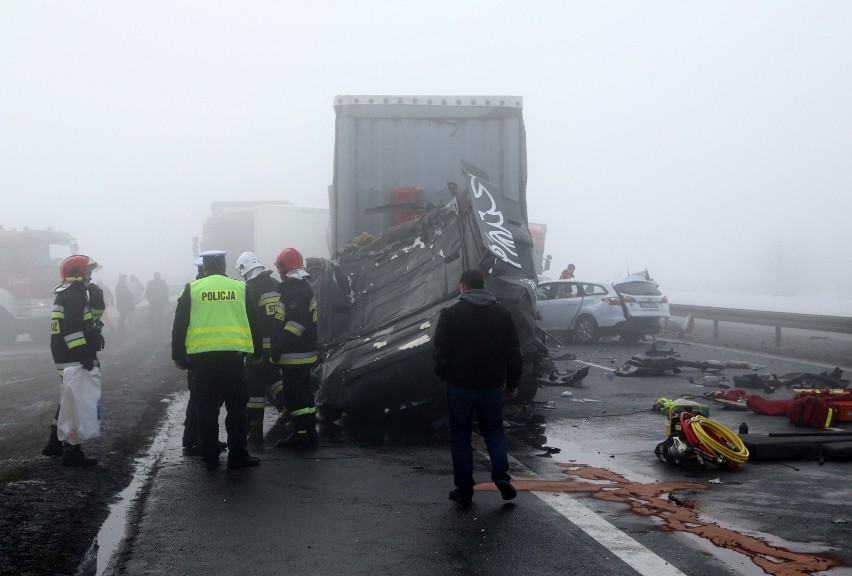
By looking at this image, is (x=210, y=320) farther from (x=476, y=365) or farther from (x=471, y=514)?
(x=471, y=514)

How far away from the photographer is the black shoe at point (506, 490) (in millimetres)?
6148

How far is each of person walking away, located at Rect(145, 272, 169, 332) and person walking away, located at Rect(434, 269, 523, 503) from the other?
25408mm

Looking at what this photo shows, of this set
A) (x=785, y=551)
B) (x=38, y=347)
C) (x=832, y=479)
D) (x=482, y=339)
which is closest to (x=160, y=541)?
(x=482, y=339)

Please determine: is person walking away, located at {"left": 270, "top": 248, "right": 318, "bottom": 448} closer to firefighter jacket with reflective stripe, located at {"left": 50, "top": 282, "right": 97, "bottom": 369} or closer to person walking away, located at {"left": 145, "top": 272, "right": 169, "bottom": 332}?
firefighter jacket with reflective stripe, located at {"left": 50, "top": 282, "right": 97, "bottom": 369}

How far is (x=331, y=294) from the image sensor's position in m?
10.9

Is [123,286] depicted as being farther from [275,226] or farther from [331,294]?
Answer: [331,294]

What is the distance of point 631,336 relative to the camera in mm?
21906

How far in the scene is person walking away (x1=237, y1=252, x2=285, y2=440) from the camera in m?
8.97

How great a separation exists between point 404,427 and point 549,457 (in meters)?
2.12

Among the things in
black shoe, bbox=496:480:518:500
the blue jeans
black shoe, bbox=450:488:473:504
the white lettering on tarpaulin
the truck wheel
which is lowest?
the truck wheel

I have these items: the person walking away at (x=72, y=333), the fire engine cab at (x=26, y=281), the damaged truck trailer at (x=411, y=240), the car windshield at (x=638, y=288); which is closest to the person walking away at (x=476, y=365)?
the damaged truck trailer at (x=411, y=240)

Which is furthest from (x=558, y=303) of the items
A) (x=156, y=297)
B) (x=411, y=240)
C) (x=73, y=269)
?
(x=73, y=269)

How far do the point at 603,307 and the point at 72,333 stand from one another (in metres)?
15.1

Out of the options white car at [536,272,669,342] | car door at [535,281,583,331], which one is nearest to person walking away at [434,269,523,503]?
white car at [536,272,669,342]
